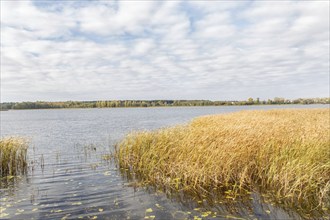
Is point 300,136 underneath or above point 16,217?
above

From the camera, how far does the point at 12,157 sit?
14242 mm

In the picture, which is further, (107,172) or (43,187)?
(107,172)

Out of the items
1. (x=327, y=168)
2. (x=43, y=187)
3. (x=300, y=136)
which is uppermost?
(x=300, y=136)

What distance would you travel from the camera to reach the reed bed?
44.9ft

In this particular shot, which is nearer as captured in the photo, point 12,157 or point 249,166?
point 249,166

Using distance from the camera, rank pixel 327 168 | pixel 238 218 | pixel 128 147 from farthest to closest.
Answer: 1. pixel 128 147
2. pixel 327 168
3. pixel 238 218

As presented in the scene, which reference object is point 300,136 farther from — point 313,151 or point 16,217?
point 16,217

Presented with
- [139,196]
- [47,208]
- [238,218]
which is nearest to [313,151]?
[238,218]

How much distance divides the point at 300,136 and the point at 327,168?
311 cm

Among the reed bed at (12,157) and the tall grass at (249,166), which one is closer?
the tall grass at (249,166)

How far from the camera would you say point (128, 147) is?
15.6 m

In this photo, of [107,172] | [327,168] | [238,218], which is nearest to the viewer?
[238,218]

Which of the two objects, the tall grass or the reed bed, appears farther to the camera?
the reed bed

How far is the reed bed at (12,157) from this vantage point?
13695 millimetres
